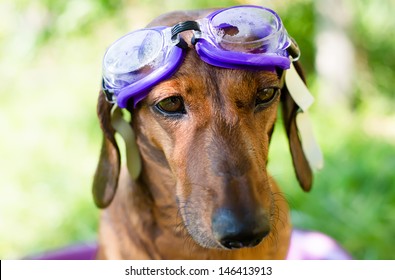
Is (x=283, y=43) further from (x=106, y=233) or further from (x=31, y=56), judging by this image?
(x=31, y=56)

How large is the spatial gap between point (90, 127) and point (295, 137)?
2738 millimetres

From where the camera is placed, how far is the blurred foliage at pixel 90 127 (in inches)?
160

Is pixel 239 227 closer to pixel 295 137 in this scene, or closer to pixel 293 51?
pixel 293 51

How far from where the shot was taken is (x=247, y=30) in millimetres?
2068

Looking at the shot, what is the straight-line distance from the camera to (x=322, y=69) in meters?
5.70

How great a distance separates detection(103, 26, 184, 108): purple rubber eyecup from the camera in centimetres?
204

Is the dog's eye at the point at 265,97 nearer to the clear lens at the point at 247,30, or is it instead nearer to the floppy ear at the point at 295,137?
the clear lens at the point at 247,30

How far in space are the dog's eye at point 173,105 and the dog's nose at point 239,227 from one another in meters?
0.41

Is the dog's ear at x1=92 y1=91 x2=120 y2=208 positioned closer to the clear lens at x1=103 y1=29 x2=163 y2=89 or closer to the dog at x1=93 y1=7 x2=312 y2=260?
the dog at x1=93 y1=7 x2=312 y2=260

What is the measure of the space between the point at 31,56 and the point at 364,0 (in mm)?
3424

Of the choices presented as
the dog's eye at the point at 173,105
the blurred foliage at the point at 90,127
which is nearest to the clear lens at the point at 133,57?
the dog's eye at the point at 173,105

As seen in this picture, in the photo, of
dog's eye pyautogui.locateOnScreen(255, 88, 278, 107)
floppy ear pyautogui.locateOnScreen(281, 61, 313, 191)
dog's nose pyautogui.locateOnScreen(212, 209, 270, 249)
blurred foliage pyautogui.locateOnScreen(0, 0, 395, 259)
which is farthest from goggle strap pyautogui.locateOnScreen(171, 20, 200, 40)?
blurred foliage pyautogui.locateOnScreen(0, 0, 395, 259)
